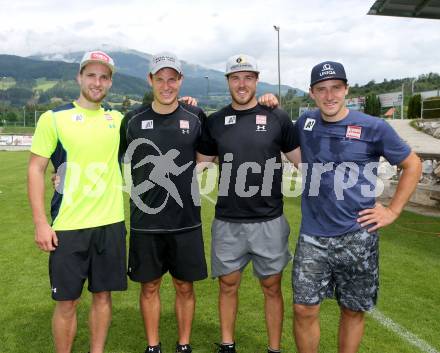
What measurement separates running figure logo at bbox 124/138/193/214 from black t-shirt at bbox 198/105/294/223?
0.37 meters

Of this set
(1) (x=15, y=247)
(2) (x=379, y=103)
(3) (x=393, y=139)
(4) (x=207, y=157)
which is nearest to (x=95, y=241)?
(4) (x=207, y=157)

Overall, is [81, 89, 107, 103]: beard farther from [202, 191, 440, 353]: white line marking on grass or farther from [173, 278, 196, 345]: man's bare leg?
[202, 191, 440, 353]: white line marking on grass

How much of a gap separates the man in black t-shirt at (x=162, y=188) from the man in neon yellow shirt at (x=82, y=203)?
0.68 ft

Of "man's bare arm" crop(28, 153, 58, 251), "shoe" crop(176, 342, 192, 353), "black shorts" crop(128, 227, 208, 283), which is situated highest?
"man's bare arm" crop(28, 153, 58, 251)

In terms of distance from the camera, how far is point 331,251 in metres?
3.44

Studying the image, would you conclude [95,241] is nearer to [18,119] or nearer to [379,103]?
[379,103]

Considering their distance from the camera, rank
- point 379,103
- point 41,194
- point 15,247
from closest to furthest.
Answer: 1. point 41,194
2. point 15,247
3. point 379,103

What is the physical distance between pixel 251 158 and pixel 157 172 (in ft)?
2.61

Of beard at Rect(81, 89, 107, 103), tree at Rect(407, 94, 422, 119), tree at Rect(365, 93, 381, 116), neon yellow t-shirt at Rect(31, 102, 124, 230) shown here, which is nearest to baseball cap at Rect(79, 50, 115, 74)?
beard at Rect(81, 89, 107, 103)

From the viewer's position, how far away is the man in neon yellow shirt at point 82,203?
11.8 feet

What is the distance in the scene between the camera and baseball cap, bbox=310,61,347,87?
3.42 meters

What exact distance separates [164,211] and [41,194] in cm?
99

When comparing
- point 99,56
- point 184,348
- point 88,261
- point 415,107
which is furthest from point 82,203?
point 415,107

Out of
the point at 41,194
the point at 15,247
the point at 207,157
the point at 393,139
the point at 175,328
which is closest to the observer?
the point at 393,139
